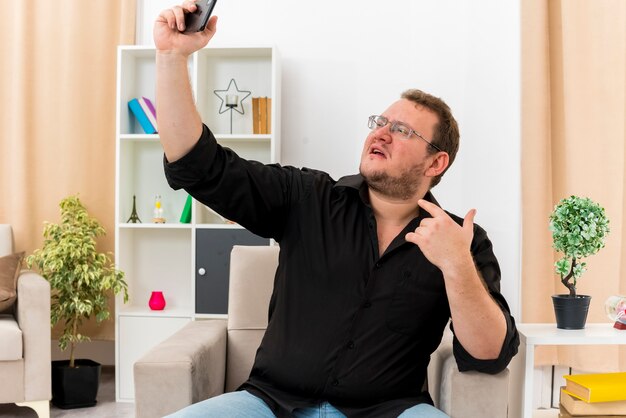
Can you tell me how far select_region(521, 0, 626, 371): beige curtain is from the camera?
9.80 ft

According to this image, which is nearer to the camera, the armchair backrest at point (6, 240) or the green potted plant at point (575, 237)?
the green potted plant at point (575, 237)

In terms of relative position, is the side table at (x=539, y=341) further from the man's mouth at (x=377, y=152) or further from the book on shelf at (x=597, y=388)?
the man's mouth at (x=377, y=152)

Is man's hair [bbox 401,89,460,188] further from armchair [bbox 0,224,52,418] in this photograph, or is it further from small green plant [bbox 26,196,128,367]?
small green plant [bbox 26,196,128,367]

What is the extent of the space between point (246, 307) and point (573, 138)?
1.60 meters

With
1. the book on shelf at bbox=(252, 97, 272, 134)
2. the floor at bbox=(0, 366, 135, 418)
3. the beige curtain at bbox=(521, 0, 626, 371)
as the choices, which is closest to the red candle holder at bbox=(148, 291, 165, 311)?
the floor at bbox=(0, 366, 135, 418)

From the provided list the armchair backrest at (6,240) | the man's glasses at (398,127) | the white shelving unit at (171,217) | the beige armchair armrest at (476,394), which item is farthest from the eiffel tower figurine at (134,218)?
the beige armchair armrest at (476,394)

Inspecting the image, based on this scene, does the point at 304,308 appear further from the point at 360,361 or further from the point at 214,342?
the point at 214,342

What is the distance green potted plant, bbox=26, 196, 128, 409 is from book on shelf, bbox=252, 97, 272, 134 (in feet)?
2.97

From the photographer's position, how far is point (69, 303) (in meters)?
3.41

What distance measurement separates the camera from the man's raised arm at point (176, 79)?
57.9 inches

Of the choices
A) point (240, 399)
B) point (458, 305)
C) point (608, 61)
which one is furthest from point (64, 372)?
point (608, 61)

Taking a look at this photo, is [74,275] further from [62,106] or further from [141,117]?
[62,106]

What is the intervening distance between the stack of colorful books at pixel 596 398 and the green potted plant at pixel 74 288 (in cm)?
201

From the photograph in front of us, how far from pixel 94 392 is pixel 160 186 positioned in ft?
3.38
